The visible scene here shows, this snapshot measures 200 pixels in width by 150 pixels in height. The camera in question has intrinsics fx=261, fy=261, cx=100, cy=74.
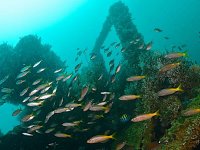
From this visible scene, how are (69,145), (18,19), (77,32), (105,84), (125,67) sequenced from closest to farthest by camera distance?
(69,145) < (105,84) < (125,67) < (18,19) < (77,32)

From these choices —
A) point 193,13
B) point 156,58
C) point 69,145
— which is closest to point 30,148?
point 69,145

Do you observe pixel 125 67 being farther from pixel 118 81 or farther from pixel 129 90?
pixel 129 90

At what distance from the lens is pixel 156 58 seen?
460 inches

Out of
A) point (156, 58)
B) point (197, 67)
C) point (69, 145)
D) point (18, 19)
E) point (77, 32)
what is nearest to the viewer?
point (197, 67)

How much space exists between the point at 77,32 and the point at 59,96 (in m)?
135

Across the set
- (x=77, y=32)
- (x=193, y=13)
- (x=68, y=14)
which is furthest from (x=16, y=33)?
(x=193, y=13)

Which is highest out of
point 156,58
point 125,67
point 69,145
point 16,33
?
point 16,33

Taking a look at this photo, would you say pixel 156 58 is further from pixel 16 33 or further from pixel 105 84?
pixel 16 33

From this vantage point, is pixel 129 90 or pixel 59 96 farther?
pixel 59 96

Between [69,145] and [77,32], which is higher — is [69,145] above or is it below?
below

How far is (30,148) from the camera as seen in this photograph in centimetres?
1344

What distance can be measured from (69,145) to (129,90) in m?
4.17

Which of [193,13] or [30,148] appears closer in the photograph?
[30,148]

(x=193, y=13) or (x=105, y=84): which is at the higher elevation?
(x=193, y=13)
